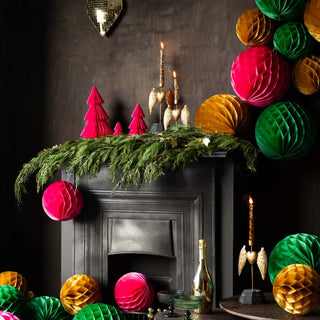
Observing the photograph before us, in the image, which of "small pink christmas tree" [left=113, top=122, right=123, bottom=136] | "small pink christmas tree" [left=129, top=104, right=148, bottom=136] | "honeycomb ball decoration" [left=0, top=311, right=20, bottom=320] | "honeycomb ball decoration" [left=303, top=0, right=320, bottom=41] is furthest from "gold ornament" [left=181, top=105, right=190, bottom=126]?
"honeycomb ball decoration" [left=0, top=311, right=20, bottom=320]

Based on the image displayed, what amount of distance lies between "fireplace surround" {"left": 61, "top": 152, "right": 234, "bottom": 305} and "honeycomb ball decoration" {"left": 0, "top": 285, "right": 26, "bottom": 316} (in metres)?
0.35

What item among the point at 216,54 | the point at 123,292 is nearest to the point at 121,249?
the point at 123,292

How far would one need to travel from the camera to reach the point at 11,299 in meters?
2.61

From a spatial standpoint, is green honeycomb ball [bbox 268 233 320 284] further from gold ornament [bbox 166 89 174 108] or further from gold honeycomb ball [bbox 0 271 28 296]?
gold honeycomb ball [bbox 0 271 28 296]

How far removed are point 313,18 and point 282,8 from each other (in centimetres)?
15

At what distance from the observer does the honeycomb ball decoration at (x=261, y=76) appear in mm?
2668

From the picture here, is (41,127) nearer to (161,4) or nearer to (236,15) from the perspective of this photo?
(161,4)

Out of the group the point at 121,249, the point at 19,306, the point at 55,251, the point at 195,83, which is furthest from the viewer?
the point at 55,251

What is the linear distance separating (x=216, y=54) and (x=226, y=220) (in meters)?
0.91

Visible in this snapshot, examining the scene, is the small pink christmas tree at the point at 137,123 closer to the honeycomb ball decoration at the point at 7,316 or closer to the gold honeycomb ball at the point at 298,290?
the honeycomb ball decoration at the point at 7,316

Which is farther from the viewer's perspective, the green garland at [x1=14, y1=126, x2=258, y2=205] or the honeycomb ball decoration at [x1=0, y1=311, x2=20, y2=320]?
the green garland at [x1=14, y1=126, x2=258, y2=205]

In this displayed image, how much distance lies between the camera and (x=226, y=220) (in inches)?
106

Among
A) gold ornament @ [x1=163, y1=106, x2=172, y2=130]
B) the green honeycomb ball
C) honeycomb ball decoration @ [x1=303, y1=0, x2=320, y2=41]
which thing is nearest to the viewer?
the green honeycomb ball

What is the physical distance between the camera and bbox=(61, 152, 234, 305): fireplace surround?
2686mm
